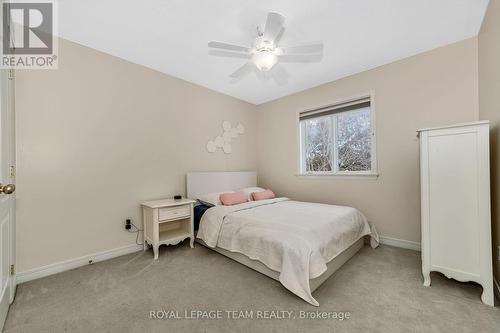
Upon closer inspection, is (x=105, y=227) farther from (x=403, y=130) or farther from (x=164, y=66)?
(x=403, y=130)

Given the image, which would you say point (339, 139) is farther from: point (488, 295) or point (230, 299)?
point (230, 299)

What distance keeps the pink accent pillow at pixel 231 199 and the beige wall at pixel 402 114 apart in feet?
4.30

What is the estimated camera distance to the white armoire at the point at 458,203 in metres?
1.68

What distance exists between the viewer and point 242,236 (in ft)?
7.41

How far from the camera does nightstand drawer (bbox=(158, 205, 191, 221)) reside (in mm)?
2621

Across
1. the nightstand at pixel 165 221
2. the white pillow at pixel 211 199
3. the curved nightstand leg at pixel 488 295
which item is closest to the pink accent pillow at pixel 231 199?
the white pillow at pixel 211 199

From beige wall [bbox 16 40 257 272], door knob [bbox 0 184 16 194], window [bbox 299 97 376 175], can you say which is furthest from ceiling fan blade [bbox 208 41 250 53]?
window [bbox 299 97 376 175]

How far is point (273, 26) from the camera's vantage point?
173cm

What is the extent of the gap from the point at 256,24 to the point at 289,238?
211 cm

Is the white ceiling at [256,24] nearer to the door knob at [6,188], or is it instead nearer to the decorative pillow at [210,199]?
the door knob at [6,188]

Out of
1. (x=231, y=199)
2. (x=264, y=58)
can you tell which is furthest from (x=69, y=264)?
(x=264, y=58)

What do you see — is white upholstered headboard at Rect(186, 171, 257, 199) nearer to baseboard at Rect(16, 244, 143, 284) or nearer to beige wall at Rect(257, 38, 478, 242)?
baseboard at Rect(16, 244, 143, 284)

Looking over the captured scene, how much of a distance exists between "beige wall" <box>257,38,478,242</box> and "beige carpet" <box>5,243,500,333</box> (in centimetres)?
78

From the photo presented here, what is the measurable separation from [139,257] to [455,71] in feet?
14.6
